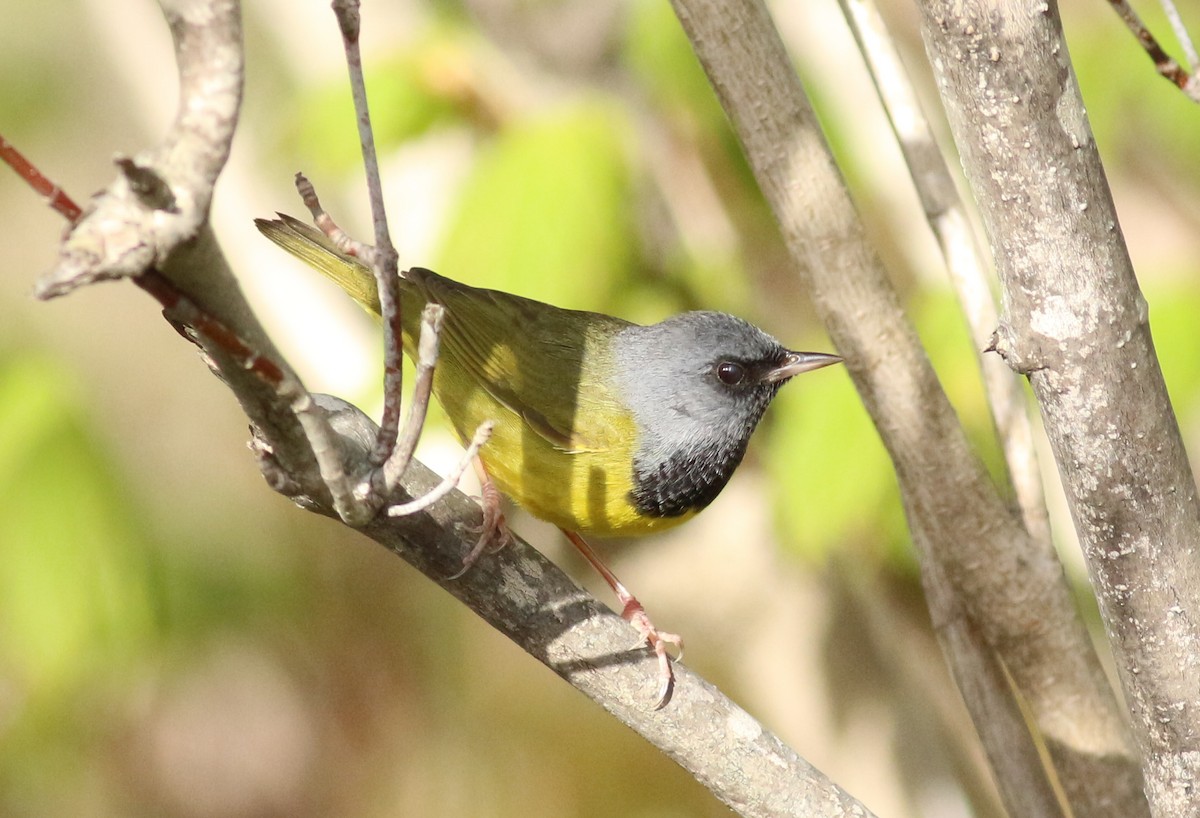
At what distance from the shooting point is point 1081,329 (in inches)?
50.1

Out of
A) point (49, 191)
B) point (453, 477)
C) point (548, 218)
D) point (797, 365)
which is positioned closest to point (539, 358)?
point (548, 218)

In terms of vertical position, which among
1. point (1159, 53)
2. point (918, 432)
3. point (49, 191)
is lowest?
point (49, 191)

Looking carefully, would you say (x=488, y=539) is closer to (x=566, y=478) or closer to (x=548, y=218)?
(x=566, y=478)

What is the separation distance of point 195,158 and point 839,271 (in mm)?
1254

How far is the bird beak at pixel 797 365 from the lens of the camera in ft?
8.02

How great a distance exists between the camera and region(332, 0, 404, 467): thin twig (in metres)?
1.16

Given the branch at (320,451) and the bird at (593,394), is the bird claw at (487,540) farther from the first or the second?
the bird at (593,394)

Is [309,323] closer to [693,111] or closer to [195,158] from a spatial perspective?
[693,111]

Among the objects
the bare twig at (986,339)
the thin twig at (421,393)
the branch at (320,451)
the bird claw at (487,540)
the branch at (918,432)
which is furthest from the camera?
the bare twig at (986,339)

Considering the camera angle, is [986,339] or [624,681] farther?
[986,339]

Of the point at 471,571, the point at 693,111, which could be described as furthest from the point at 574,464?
the point at 693,111

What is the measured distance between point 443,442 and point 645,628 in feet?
3.28

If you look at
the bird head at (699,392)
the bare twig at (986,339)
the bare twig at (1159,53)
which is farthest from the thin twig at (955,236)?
the bare twig at (1159,53)

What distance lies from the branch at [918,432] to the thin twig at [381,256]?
835mm
